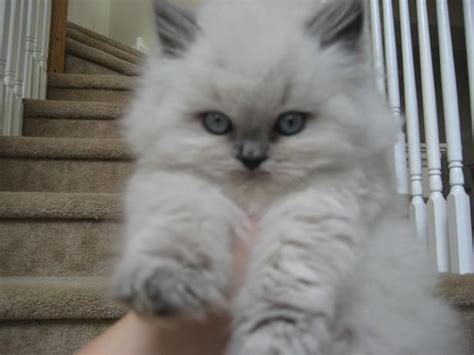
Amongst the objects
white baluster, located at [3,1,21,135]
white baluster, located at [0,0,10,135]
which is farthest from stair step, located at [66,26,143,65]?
white baluster, located at [0,0,10,135]

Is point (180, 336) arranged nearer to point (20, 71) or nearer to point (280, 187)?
point (280, 187)

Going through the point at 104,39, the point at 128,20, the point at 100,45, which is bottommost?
the point at 100,45

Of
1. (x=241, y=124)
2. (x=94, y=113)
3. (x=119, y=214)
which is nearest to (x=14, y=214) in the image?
(x=119, y=214)

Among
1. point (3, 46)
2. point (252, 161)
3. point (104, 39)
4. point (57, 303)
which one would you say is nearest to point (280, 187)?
point (252, 161)

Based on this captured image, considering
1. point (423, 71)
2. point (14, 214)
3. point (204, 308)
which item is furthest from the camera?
point (423, 71)

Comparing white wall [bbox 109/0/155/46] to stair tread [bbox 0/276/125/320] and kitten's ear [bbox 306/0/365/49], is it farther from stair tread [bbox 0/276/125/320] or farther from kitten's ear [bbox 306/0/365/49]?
kitten's ear [bbox 306/0/365/49]

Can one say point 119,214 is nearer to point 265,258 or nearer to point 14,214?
point 14,214
